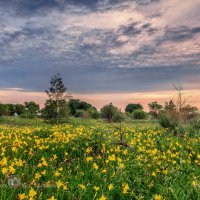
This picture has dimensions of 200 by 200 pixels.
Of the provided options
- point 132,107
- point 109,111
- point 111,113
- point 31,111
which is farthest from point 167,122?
point 132,107

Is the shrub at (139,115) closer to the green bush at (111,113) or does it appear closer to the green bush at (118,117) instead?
the green bush at (111,113)

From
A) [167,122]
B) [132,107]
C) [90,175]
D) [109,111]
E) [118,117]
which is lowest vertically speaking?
[90,175]

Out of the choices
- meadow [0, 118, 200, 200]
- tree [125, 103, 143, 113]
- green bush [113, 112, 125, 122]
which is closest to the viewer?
meadow [0, 118, 200, 200]

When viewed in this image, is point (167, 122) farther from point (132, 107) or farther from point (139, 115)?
point (132, 107)

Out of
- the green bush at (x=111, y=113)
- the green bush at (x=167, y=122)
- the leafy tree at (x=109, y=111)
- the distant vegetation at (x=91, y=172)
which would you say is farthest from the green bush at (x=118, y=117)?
the distant vegetation at (x=91, y=172)

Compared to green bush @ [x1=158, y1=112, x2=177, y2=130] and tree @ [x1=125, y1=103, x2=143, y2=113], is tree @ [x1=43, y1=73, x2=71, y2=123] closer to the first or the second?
green bush @ [x1=158, y1=112, x2=177, y2=130]

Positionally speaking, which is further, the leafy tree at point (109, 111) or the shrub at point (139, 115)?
the shrub at point (139, 115)

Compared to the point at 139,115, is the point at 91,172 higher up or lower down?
lower down

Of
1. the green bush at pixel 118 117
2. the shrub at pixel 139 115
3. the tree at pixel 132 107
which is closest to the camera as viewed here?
the green bush at pixel 118 117

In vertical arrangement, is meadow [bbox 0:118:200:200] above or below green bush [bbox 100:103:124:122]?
below

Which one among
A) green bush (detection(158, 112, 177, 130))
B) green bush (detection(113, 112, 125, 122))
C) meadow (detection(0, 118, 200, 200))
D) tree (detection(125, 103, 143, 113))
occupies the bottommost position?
meadow (detection(0, 118, 200, 200))

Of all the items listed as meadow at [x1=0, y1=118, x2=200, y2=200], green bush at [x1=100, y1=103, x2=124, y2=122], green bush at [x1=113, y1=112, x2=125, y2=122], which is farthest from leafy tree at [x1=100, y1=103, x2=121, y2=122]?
meadow at [x1=0, y1=118, x2=200, y2=200]

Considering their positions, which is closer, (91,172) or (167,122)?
(91,172)

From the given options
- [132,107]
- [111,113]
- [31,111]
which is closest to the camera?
[111,113]
